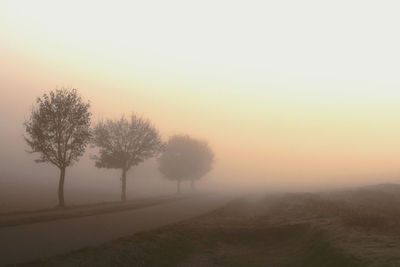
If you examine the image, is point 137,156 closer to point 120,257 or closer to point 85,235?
point 85,235

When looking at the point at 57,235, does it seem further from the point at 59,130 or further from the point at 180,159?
the point at 180,159

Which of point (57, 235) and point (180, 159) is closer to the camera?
point (57, 235)

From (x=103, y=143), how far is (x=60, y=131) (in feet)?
64.6

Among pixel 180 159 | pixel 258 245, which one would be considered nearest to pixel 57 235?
pixel 258 245

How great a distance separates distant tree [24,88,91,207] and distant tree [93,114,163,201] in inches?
694

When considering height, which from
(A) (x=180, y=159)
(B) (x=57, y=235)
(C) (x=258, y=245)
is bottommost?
(C) (x=258, y=245)

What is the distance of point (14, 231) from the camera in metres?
21.5

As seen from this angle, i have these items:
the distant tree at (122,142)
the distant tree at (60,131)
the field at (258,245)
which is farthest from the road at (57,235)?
the distant tree at (122,142)

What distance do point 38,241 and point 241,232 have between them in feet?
44.4

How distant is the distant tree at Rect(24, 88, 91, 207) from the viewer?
4272 centimetres

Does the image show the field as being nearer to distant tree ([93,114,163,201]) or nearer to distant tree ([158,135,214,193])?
distant tree ([93,114,163,201])

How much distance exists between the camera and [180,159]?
4122 inches

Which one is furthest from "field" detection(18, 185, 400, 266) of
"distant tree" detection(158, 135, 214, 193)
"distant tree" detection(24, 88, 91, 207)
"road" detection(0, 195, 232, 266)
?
"distant tree" detection(158, 135, 214, 193)

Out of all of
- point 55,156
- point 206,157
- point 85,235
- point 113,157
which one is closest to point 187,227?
point 85,235
